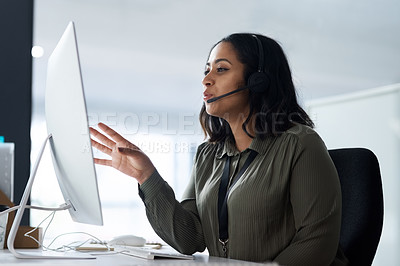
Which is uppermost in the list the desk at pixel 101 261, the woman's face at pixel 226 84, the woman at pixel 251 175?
the woman's face at pixel 226 84

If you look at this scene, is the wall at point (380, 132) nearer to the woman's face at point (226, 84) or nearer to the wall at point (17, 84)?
the woman's face at point (226, 84)

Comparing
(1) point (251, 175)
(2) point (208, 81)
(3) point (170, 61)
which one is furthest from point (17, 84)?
(1) point (251, 175)

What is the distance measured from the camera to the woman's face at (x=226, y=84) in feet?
5.06

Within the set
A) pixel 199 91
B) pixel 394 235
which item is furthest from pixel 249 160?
pixel 394 235

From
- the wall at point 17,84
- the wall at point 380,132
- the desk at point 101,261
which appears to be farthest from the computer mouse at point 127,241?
the wall at point 380,132

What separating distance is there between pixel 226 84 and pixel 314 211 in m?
0.50

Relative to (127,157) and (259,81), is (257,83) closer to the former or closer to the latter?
(259,81)

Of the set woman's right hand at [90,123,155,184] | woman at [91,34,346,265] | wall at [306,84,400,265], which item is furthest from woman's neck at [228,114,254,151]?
wall at [306,84,400,265]

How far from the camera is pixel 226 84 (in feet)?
5.09

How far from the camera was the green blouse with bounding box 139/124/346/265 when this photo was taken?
1.27m

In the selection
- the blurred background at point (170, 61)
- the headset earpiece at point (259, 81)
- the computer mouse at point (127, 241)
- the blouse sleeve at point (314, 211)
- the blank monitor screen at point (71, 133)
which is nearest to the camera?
the blank monitor screen at point (71, 133)

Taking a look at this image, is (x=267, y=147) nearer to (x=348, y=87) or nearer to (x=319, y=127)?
(x=319, y=127)

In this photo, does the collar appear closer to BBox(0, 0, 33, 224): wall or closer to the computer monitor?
the computer monitor

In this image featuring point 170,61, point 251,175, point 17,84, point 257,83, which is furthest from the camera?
point 170,61
